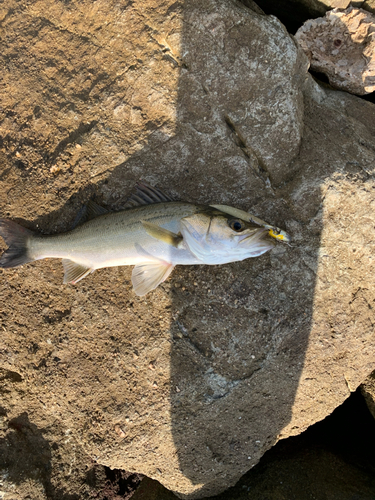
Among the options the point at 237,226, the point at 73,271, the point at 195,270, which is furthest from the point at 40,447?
the point at 237,226


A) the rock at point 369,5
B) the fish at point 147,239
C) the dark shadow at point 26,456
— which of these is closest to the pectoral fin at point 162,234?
the fish at point 147,239

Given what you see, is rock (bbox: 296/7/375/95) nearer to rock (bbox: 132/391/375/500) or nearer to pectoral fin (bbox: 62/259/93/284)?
pectoral fin (bbox: 62/259/93/284)

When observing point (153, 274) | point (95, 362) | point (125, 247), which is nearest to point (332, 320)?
point (153, 274)

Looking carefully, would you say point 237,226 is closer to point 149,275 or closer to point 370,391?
point 149,275

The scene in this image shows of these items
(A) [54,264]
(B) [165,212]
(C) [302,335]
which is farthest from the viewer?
(A) [54,264]

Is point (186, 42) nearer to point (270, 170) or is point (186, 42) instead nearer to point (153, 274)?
point (270, 170)

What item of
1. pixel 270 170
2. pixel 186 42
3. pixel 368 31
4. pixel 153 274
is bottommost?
pixel 153 274

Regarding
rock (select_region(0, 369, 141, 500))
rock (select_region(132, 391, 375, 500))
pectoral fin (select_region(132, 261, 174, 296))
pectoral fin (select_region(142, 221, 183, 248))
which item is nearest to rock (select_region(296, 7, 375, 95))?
pectoral fin (select_region(142, 221, 183, 248))

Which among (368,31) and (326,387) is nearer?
(326,387)
